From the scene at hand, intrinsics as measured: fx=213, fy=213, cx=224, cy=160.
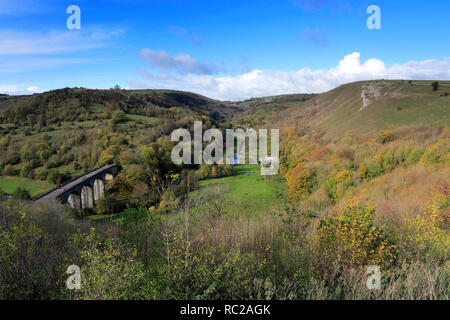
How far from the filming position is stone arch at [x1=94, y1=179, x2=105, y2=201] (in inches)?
1575

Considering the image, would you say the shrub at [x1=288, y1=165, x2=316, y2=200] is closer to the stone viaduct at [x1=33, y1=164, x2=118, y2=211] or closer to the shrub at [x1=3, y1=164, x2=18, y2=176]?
the stone viaduct at [x1=33, y1=164, x2=118, y2=211]

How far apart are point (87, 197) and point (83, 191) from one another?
1589mm

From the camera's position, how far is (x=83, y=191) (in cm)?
3647

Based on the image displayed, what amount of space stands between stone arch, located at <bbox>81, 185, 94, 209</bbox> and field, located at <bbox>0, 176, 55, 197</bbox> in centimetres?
1016

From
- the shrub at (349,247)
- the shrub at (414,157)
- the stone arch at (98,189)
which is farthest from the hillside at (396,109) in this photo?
the stone arch at (98,189)

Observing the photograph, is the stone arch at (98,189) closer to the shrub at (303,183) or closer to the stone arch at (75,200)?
the stone arch at (75,200)

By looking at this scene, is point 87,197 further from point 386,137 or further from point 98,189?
point 386,137

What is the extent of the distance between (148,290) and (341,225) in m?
3.81

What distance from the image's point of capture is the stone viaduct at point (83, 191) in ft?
99.5

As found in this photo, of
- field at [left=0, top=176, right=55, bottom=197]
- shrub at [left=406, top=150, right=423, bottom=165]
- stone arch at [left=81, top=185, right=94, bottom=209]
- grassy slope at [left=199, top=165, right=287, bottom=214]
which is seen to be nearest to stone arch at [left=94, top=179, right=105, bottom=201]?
stone arch at [left=81, top=185, right=94, bottom=209]

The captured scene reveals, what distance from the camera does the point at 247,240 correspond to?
479 cm

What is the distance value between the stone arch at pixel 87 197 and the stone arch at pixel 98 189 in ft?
4.65
